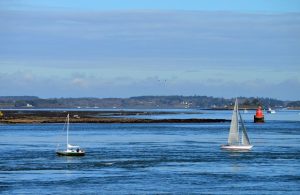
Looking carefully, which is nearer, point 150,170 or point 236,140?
point 150,170

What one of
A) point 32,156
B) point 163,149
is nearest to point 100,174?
point 32,156

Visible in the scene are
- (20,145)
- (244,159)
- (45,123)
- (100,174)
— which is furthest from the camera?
(45,123)

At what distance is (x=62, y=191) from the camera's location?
51969mm

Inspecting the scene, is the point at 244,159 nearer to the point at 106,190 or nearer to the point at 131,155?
the point at 131,155

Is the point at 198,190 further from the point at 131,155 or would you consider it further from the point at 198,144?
the point at 198,144

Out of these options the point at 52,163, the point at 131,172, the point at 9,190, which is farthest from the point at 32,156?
the point at 9,190

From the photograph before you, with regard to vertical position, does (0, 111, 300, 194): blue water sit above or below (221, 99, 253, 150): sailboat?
below

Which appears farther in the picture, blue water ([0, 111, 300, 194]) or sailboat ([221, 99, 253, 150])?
sailboat ([221, 99, 253, 150])

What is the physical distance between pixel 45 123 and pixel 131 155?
339ft

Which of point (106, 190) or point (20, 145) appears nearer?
point (106, 190)

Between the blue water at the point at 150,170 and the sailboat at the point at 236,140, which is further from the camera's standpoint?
the sailboat at the point at 236,140

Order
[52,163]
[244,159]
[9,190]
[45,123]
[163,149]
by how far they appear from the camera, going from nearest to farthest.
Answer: [9,190], [52,163], [244,159], [163,149], [45,123]

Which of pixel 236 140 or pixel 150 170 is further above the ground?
pixel 236 140

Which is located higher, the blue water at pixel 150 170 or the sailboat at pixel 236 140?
the sailboat at pixel 236 140
